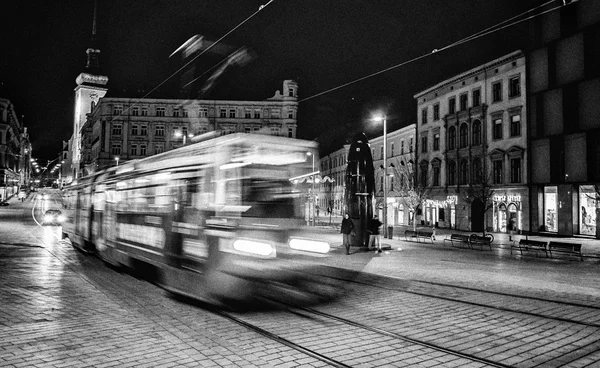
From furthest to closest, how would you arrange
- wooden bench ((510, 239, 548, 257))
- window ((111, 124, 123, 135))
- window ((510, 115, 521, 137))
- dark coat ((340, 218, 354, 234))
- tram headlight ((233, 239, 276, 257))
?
window ((111, 124, 123, 135)) → window ((510, 115, 521, 137)) → wooden bench ((510, 239, 548, 257)) → dark coat ((340, 218, 354, 234)) → tram headlight ((233, 239, 276, 257))

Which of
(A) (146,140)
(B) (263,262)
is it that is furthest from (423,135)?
(A) (146,140)

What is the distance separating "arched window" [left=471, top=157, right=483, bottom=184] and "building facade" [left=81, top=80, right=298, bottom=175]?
140ft

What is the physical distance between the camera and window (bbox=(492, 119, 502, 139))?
41.3 metres

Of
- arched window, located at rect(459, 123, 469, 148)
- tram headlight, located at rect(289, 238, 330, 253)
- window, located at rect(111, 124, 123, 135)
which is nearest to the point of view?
tram headlight, located at rect(289, 238, 330, 253)

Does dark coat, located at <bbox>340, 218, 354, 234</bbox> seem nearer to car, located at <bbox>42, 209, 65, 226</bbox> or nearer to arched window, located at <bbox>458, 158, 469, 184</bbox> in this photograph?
arched window, located at <bbox>458, 158, 469, 184</bbox>

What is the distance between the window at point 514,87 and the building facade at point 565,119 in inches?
44.1

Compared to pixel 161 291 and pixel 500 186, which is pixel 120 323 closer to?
pixel 161 291

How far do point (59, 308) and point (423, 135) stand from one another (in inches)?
1827

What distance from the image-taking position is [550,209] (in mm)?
36688

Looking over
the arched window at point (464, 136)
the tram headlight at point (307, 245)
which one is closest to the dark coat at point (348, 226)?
the tram headlight at point (307, 245)

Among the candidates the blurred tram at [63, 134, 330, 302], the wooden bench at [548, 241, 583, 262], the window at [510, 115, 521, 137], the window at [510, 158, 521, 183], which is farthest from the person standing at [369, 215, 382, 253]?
the window at [510, 115, 521, 137]

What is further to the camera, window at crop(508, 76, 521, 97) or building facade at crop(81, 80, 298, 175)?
building facade at crop(81, 80, 298, 175)

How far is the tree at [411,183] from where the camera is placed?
43.2 m

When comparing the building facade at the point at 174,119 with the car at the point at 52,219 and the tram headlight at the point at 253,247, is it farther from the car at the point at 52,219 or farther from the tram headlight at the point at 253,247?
the tram headlight at the point at 253,247
